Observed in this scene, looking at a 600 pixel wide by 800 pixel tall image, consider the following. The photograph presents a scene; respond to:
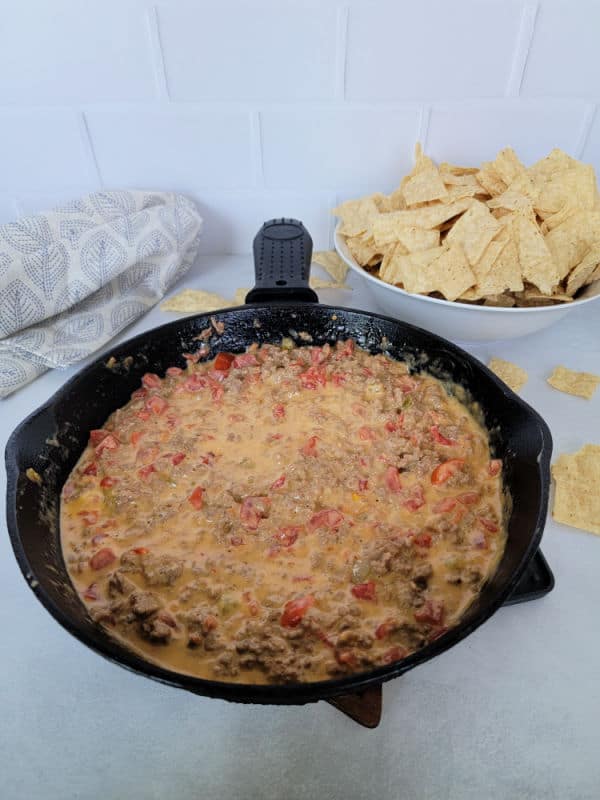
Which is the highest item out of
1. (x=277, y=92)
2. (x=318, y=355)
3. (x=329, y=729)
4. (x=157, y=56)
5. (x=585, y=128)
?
(x=157, y=56)

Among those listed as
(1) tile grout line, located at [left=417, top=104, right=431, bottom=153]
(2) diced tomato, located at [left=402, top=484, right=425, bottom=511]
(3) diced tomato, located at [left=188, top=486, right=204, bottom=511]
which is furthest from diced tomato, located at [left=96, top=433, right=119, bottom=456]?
(1) tile grout line, located at [left=417, top=104, right=431, bottom=153]

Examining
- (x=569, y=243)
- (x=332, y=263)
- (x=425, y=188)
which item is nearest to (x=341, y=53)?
(x=425, y=188)

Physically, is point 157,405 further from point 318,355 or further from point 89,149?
point 89,149

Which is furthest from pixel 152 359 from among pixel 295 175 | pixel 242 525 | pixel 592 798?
pixel 592 798

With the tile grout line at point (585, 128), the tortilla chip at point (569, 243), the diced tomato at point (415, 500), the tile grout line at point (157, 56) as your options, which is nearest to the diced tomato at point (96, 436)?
the diced tomato at point (415, 500)

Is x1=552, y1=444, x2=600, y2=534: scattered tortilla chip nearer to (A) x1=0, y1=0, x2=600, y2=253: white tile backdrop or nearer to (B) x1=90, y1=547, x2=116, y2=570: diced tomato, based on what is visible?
(B) x1=90, y1=547, x2=116, y2=570: diced tomato

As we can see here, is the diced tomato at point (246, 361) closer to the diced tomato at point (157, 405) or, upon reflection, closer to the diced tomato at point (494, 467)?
the diced tomato at point (157, 405)
